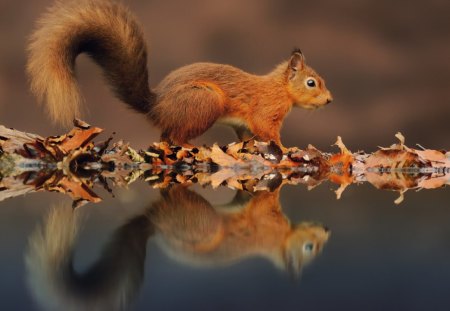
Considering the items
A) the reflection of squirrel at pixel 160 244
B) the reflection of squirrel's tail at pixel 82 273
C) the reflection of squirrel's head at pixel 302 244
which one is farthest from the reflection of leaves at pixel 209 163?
the reflection of squirrel's tail at pixel 82 273

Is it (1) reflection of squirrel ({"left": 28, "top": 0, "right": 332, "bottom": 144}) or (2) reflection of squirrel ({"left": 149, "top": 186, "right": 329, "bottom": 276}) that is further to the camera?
(1) reflection of squirrel ({"left": 28, "top": 0, "right": 332, "bottom": 144})

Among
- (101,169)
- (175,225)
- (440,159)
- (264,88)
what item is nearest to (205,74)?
(264,88)

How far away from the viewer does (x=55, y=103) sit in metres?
2.68

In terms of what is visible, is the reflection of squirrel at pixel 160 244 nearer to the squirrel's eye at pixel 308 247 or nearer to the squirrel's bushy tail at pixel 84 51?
the squirrel's eye at pixel 308 247

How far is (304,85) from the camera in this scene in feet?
11.3

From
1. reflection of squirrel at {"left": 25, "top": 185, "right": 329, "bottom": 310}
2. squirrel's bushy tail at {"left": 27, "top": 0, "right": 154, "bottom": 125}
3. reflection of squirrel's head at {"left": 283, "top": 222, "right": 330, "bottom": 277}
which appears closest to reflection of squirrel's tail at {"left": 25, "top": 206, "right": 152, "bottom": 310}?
reflection of squirrel at {"left": 25, "top": 185, "right": 329, "bottom": 310}

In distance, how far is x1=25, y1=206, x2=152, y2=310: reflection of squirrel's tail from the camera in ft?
1.92

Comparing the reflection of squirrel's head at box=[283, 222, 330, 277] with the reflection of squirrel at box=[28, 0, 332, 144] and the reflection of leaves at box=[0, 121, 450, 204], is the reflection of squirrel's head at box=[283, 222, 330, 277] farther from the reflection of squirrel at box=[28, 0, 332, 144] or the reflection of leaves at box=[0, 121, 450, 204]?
the reflection of squirrel at box=[28, 0, 332, 144]

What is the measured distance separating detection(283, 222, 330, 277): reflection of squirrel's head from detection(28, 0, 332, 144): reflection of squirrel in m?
1.82

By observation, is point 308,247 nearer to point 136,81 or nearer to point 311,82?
point 136,81

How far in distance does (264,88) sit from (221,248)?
8.13ft

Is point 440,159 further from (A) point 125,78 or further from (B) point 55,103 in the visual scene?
(B) point 55,103

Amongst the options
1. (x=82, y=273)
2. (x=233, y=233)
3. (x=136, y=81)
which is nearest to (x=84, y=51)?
(x=136, y=81)

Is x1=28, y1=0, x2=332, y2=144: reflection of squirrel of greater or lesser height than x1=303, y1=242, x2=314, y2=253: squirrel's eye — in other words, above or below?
above
